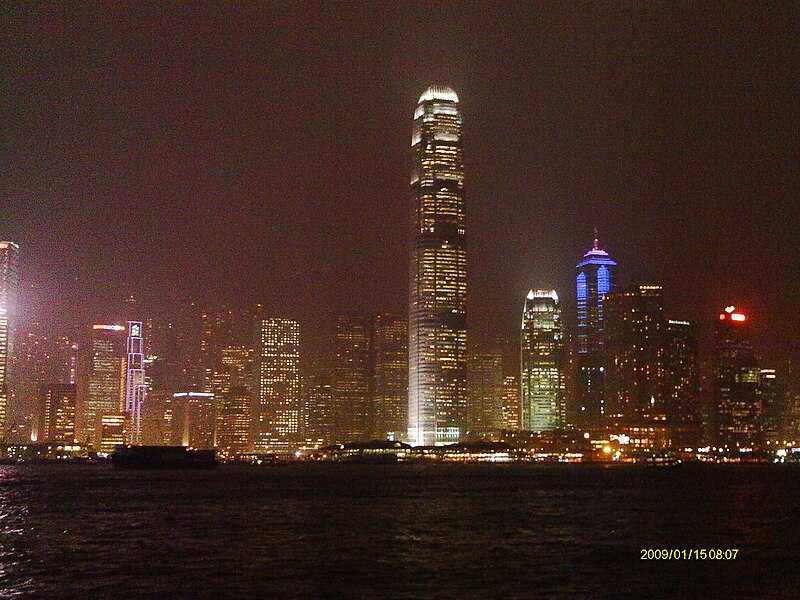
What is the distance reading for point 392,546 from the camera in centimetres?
6788

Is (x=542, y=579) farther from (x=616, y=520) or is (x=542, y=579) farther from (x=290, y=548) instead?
(x=616, y=520)

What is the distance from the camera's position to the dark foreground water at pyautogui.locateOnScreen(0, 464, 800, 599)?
165 feet

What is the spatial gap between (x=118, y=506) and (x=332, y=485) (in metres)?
58.3

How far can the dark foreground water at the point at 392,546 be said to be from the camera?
165 feet

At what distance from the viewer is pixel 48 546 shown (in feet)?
220
